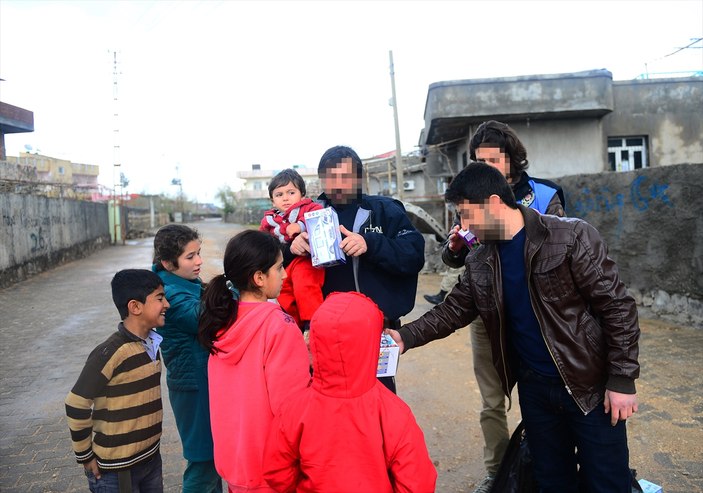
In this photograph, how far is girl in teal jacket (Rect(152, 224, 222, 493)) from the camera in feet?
8.46

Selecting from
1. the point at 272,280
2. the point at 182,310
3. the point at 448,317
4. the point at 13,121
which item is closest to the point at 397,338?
the point at 448,317

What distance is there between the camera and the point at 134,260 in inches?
781

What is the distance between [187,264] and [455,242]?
1.56 meters

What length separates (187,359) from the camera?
2.63m

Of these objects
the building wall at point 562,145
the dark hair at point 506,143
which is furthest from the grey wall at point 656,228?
the building wall at point 562,145

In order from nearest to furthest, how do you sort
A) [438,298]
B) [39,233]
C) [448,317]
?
[448,317], [438,298], [39,233]

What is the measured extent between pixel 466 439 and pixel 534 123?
540 inches

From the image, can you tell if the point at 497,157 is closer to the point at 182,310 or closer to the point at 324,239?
the point at 324,239

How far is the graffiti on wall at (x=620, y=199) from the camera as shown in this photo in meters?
6.87

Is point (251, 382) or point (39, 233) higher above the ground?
point (39, 233)

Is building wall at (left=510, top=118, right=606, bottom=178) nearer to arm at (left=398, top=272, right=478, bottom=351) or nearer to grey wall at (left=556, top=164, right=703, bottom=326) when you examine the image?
grey wall at (left=556, top=164, right=703, bottom=326)

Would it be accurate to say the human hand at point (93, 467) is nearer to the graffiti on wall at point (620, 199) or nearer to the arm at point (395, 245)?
the arm at point (395, 245)

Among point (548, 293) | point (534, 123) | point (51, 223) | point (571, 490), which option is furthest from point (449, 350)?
point (51, 223)

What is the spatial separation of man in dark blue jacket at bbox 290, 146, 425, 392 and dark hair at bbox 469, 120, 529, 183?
0.73 m
